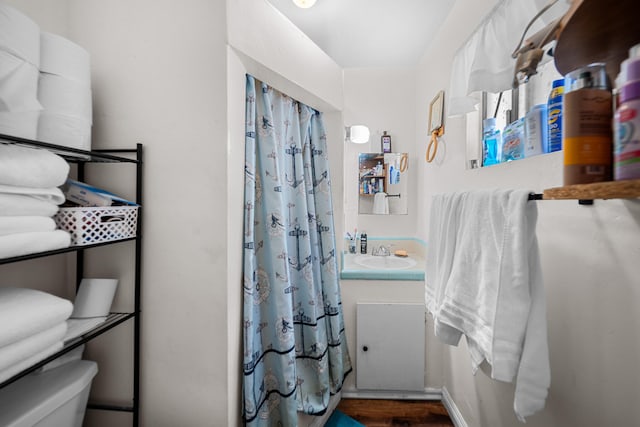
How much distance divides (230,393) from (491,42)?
1632 mm

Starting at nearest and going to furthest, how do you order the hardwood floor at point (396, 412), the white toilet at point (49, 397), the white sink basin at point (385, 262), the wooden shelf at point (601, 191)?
the wooden shelf at point (601, 191) → the white toilet at point (49, 397) → the hardwood floor at point (396, 412) → the white sink basin at point (385, 262)

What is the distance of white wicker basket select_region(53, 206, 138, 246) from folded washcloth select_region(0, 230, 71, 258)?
35mm

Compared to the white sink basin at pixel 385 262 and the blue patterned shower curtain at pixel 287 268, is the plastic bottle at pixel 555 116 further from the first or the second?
the white sink basin at pixel 385 262

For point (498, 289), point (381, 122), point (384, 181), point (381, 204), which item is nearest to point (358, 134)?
point (381, 122)

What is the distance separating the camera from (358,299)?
68.1 inches

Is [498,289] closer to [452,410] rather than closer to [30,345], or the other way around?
[30,345]

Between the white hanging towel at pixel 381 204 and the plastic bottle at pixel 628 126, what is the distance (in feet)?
5.87

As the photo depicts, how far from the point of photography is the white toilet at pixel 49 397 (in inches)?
28.8

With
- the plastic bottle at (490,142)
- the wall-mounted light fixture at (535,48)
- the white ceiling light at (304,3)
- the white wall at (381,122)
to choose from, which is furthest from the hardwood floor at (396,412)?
the white ceiling light at (304,3)

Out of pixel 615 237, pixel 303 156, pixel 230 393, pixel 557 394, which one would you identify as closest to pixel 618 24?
pixel 615 237

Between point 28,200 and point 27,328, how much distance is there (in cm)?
32

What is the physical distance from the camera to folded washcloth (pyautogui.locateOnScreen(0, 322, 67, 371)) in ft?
2.02

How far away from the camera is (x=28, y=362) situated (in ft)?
2.20

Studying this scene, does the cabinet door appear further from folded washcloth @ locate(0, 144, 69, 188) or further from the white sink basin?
folded washcloth @ locate(0, 144, 69, 188)
